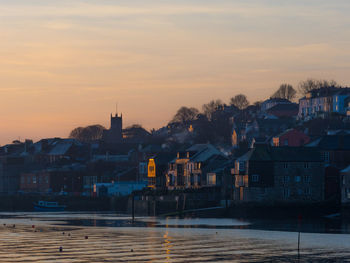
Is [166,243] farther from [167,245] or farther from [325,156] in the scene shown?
[325,156]

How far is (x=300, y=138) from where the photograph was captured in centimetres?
19225

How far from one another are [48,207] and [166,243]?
10251 cm

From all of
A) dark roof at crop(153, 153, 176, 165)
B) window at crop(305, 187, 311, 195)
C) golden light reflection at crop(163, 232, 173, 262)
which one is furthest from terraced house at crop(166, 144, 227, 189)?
golden light reflection at crop(163, 232, 173, 262)

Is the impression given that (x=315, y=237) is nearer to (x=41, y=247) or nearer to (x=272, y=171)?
(x=41, y=247)

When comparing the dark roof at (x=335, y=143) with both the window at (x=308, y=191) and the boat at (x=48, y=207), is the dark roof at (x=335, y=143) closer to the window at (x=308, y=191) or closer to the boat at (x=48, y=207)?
the window at (x=308, y=191)

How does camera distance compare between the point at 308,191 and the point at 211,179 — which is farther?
the point at 211,179

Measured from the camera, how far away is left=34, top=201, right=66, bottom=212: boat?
18212 cm

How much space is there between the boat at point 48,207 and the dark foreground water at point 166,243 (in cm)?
6884

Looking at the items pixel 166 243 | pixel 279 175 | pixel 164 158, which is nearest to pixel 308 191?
pixel 279 175

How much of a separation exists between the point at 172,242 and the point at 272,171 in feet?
184

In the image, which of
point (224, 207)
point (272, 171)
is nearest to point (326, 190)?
point (272, 171)

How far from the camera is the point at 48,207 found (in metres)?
183

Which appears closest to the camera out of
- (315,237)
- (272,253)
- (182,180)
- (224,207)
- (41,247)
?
(272,253)

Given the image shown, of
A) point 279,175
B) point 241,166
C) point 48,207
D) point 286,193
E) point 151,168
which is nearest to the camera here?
point 279,175
